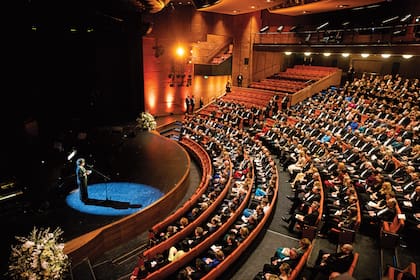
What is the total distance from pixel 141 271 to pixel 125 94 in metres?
10.1

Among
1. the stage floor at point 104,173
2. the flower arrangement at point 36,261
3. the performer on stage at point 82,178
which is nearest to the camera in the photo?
the flower arrangement at point 36,261

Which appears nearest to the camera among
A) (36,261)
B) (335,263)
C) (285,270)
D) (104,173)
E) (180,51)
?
(36,261)

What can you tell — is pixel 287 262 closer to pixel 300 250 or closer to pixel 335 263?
pixel 300 250

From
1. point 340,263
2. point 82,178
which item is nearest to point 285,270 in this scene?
point 340,263

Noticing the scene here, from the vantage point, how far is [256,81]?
61.4ft

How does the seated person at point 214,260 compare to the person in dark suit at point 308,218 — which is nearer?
the seated person at point 214,260

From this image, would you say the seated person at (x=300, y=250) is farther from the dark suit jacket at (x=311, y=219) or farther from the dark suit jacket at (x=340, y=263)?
the dark suit jacket at (x=311, y=219)

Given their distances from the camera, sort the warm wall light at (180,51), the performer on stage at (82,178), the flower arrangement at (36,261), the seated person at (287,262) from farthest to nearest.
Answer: the warm wall light at (180,51) < the performer on stage at (82,178) < the seated person at (287,262) < the flower arrangement at (36,261)

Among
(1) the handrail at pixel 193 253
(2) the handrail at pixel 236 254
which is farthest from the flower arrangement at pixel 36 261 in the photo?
(2) the handrail at pixel 236 254

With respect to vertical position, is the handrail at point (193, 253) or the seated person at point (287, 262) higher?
the seated person at point (287, 262)

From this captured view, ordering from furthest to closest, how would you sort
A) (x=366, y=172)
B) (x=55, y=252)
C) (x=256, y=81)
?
1. (x=256, y=81)
2. (x=366, y=172)
3. (x=55, y=252)

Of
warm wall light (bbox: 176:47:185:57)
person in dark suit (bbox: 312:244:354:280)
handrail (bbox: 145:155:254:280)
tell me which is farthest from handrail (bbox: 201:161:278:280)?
warm wall light (bbox: 176:47:185:57)

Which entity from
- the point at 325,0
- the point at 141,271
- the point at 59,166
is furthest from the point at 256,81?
the point at 141,271

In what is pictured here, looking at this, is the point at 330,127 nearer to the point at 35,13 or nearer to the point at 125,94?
the point at 125,94
